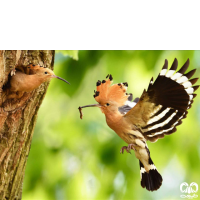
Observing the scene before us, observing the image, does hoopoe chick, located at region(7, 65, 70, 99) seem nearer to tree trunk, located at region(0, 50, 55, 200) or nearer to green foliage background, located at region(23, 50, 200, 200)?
tree trunk, located at region(0, 50, 55, 200)

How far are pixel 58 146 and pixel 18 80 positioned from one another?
1.54m

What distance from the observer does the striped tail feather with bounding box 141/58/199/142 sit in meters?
1.66

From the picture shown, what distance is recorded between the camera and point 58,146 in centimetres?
316

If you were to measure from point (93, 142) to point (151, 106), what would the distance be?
1439mm

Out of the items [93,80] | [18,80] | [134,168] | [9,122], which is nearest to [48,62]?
[18,80]

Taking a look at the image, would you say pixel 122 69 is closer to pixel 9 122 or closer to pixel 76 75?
pixel 76 75

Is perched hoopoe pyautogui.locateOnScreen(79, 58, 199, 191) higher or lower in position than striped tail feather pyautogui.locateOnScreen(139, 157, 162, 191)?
higher

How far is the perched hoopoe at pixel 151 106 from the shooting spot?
1.68 m

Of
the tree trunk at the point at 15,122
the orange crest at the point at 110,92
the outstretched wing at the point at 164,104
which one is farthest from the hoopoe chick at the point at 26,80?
the outstretched wing at the point at 164,104

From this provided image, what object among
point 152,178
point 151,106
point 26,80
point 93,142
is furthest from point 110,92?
point 93,142

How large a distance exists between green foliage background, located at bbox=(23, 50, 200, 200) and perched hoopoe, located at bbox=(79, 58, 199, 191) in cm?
108

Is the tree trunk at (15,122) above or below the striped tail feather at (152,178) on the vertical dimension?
above

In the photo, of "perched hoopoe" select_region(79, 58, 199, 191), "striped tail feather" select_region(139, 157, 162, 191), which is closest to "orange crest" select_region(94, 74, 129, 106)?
"perched hoopoe" select_region(79, 58, 199, 191)

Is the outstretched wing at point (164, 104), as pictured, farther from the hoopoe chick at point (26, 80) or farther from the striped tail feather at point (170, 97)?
the hoopoe chick at point (26, 80)
